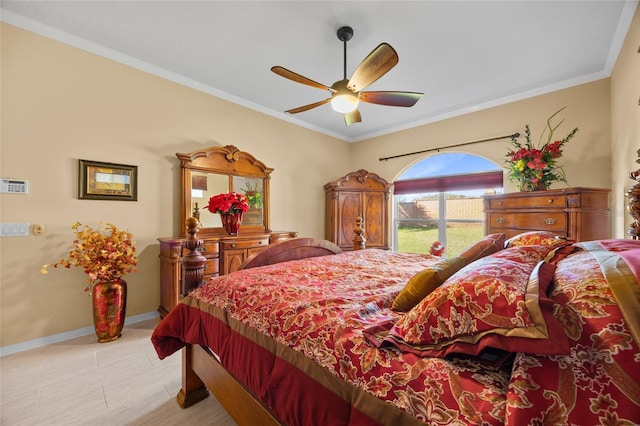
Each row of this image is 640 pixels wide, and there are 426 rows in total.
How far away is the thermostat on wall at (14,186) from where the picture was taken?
2200 millimetres

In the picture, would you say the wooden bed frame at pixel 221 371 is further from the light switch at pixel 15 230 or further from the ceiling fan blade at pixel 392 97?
the light switch at pixel 15 230

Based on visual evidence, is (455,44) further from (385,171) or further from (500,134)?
(385,171)

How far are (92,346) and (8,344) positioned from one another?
64 centimetres

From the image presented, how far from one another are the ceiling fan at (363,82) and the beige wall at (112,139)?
1.84m

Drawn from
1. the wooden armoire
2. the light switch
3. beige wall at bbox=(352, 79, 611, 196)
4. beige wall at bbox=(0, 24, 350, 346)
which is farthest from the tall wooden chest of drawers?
the light switch

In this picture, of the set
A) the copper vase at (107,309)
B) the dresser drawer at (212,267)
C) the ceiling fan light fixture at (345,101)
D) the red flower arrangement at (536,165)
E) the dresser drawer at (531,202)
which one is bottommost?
the copper vase at (107,309)

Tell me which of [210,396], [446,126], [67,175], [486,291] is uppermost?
[446,126]

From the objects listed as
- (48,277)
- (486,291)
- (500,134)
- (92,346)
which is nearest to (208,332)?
(486,291)

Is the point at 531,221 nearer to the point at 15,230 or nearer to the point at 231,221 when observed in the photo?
the point at 231,221

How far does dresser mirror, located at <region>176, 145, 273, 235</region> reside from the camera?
3.21 metres

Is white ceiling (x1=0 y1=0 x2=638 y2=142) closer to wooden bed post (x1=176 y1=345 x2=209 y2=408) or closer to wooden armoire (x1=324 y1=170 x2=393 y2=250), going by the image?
wooden armoire (x1=324 y1=170 x2=393 y2=250)

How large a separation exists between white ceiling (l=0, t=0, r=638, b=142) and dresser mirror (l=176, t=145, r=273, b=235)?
93 cm

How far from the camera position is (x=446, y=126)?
4117 mm

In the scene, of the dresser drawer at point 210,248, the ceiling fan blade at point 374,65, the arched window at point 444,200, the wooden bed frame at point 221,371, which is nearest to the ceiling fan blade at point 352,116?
the ceiling fan blade at point 374,65
